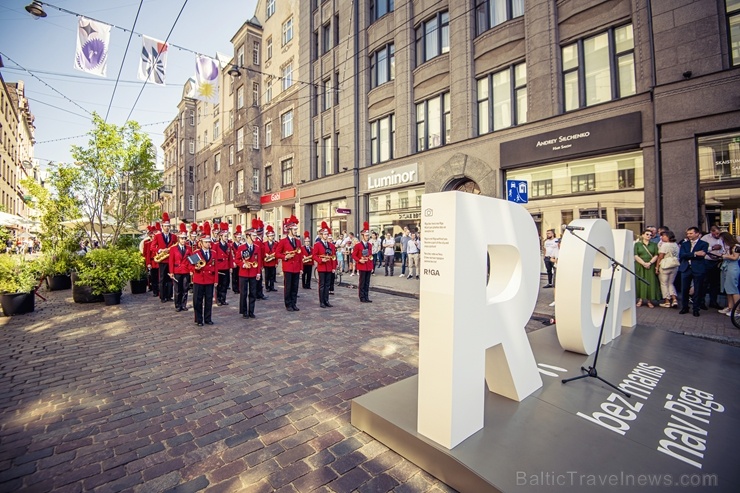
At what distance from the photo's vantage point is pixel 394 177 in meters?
18.1

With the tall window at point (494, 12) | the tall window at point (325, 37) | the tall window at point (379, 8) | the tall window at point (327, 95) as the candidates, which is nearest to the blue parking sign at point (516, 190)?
the tall window at point (494, 12)

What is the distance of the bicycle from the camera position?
680 cm

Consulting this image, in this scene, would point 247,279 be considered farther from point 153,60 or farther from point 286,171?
point 286,171

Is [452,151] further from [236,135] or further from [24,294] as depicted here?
[236,135]

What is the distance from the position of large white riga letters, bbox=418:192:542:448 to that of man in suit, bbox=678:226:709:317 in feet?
25.1

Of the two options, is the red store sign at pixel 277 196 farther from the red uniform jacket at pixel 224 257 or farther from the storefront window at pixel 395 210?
the red uniform jacket at pixel 224 257

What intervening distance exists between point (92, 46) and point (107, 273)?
22.3ft

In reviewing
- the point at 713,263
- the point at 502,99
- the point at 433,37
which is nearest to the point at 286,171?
the point at 433,37

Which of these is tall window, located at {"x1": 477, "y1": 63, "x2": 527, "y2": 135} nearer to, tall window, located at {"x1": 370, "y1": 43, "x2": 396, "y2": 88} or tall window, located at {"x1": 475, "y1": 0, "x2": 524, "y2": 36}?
tall window, located at {"x1": 475, "y1": 0, "x2": 524, "y2": 36}

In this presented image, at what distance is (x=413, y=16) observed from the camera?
55.8 feet

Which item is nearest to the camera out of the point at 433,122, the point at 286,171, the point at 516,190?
the point at 516,190

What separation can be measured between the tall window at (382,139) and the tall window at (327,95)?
4374 mm

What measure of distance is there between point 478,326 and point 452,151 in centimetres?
1362

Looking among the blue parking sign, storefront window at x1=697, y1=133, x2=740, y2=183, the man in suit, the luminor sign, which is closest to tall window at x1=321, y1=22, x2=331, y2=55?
the luminor sign
